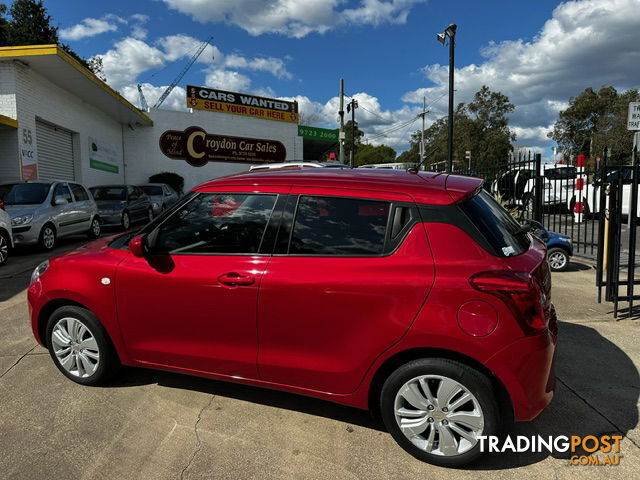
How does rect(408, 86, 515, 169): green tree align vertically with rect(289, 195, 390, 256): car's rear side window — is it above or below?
above

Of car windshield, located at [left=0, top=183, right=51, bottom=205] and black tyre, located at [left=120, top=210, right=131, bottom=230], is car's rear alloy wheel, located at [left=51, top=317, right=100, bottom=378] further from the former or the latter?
black tyre, located at [left=120, top=210, right=131, bottom=230]

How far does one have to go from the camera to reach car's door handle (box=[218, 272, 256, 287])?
2.82m

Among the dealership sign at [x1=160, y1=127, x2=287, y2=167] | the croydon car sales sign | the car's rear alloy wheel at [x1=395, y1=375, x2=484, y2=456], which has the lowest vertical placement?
the car's rear alloy wheel at [x1=395, y1=375, x2=484, y2=456]

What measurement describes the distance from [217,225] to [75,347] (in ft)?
5.11

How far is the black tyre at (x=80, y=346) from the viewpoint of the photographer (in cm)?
338

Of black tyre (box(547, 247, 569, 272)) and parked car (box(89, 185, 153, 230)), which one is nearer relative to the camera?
black tyre (box(547, 247, 569, 272))

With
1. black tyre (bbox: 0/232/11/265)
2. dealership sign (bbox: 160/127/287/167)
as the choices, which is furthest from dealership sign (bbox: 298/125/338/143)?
black tyre (bbox: 0/232/11/265)

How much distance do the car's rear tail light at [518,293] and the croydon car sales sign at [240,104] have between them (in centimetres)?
2373

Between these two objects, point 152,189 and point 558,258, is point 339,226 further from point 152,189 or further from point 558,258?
point 152,189

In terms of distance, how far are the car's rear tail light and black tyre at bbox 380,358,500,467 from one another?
15.3 inches

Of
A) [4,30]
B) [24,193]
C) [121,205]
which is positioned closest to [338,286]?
[24,193]

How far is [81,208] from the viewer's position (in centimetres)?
1115

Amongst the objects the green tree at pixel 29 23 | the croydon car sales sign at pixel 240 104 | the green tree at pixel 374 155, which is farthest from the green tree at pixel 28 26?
the green tree at pixel 374 155

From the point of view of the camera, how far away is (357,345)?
8.57 ft
